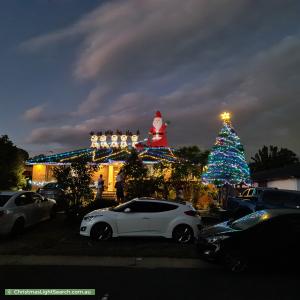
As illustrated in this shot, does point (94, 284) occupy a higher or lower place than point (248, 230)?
lower

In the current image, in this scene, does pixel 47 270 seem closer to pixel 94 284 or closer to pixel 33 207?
pixel 94 284

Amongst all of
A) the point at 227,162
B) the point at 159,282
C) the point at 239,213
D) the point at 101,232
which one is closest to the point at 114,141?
the point at 227,162

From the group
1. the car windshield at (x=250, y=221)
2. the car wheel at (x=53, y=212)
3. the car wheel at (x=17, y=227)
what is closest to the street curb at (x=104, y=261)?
the car windshield at (x=250, y=221)

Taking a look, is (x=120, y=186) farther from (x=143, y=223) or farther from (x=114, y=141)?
(x=114, y=141)

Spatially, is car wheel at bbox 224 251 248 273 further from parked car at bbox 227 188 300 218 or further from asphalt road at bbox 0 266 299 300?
parked car at bbox 227 188 300 218

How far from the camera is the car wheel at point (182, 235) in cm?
1129

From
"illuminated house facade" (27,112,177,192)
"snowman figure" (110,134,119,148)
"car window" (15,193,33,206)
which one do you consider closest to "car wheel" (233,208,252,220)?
"car window" (15,193,33,206)

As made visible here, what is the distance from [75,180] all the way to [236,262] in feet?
31.4

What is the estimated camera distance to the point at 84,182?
624 inches

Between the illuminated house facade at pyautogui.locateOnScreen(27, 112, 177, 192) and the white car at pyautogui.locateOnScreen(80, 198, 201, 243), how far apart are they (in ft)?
56.4

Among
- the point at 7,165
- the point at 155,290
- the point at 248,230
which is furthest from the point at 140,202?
the point at 7,165

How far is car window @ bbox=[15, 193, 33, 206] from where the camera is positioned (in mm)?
11862

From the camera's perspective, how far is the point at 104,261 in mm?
8812

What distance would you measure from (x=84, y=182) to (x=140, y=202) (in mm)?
5018
